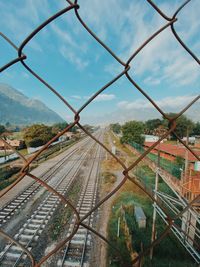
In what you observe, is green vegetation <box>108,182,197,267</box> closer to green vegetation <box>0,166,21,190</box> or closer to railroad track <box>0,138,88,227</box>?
railroad track <box>0,138,88,227</box>

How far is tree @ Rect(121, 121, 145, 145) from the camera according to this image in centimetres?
3444

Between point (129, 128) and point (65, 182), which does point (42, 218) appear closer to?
point (65, 182)

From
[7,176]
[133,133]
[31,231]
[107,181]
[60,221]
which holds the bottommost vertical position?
[31,231]


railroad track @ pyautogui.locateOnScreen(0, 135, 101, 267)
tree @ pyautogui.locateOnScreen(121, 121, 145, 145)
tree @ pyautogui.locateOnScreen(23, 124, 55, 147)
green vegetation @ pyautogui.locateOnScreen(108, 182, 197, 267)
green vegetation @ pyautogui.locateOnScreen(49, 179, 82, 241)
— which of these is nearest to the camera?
railroad track @ pyautogui.locateOnScreen(0, 135, 101, 267)

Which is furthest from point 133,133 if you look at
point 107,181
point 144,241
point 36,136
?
point 144,241

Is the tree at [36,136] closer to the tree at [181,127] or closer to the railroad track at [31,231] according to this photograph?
the railroad track at [31,231]

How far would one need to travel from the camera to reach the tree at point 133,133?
3444 centimetres

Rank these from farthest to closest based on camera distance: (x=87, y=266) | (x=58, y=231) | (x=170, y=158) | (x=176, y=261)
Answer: (x=170, y=158) < (x=58, y=231) < (x=176, y=261) < (x=87, y=266)

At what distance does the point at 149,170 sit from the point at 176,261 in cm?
1270

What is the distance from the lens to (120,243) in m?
7.21

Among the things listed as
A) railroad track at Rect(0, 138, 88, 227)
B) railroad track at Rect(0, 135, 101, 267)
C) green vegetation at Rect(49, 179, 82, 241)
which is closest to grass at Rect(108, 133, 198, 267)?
green vegetation at Rect(49, 179, 82, 241)

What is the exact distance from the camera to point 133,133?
34594mm

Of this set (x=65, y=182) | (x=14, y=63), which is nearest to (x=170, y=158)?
(x=65, y=182)

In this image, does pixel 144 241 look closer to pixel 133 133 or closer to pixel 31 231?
pixel 31 231
